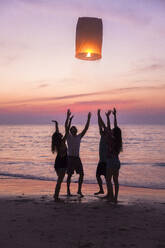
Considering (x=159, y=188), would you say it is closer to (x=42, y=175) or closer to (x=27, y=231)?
(x=42, y=175)

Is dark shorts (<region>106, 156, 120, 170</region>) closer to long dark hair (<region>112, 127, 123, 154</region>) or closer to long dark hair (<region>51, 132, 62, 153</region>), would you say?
long dark hair (<region>112, 127, 123, 154</region>)

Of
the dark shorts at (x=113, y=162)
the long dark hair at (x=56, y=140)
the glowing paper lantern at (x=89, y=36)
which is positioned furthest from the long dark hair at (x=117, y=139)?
the glowing paper lantern at (x=89, y=36)

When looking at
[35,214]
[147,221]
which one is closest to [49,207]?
[35,214]

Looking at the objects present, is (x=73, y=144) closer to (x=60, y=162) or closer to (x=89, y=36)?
(x=60, y=162)

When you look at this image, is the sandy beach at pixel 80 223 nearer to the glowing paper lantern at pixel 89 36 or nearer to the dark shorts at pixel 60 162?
the dark shorts at pixel 60 162

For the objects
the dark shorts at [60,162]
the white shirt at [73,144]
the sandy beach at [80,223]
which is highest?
the white shirt at [73,144]

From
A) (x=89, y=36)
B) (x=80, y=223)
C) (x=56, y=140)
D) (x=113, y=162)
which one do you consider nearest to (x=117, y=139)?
(x=113, y=162)

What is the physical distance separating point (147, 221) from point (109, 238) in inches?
49.6

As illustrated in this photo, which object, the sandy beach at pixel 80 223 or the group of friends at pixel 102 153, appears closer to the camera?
the sandy beach at pixel 80 223

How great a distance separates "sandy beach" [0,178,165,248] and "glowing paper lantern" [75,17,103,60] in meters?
2.87

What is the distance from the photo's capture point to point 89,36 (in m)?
4.53

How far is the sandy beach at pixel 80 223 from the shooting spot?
4.22 metres

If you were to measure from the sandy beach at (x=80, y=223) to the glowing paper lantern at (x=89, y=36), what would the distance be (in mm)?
2867

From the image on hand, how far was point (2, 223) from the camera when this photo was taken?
5027 mm
